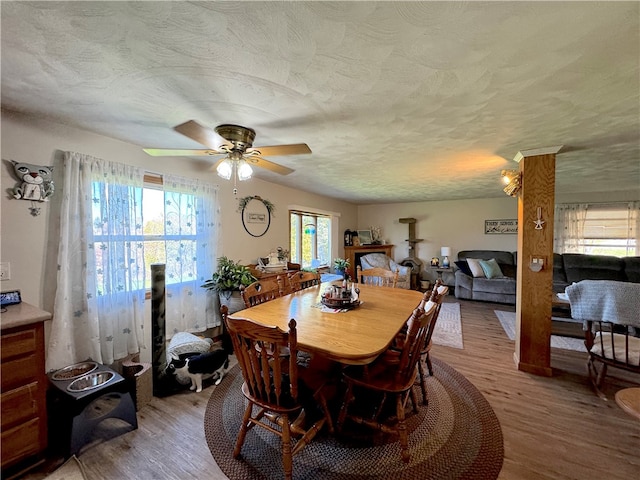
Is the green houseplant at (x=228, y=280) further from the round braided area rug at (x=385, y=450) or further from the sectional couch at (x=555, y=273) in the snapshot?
the sectional couch at (x=555, y=273)

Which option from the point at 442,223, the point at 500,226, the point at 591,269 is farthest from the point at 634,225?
the point at 442,223

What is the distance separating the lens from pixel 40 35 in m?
1.09

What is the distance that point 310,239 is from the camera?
18.1ft

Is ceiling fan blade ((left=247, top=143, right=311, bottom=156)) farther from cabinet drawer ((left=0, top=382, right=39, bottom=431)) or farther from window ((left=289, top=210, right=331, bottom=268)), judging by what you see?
window ((left=289, top=210, right=331, bottom=268))

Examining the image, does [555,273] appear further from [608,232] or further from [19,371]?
[19,371]

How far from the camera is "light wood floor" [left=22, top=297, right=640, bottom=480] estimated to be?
1503 mm

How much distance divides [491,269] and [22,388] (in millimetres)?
6342

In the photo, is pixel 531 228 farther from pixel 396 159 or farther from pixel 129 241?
pixel 129 241

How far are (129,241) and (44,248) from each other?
548mm

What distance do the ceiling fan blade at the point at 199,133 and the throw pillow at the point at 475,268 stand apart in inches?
210

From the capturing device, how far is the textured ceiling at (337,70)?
3.24 ft

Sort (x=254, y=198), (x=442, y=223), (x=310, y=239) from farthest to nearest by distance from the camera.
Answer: (x=442, y=223), (x=310, y=239), (x=254, y=198)

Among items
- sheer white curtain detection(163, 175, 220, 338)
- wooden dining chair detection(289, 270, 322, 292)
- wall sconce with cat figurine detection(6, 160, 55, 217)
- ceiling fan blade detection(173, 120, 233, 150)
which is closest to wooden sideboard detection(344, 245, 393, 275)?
wooden dining chair detection(289, 270, 322, 292)

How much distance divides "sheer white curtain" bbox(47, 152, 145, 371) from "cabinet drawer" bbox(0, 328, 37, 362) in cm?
59
